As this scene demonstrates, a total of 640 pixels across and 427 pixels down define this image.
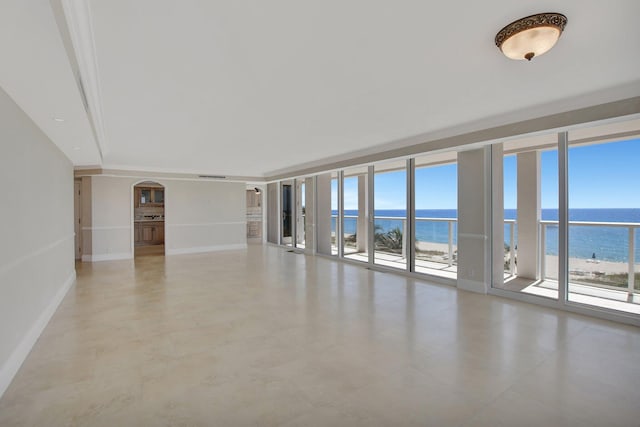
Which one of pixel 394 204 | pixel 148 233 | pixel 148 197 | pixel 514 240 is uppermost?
pixel 148 197

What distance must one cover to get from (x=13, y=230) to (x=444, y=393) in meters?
3.78

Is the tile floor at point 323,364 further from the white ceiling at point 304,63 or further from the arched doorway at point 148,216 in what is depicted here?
the arched doorway at point 148,216

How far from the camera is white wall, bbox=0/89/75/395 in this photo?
250cm

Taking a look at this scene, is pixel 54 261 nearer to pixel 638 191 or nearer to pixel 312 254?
pixel 312 254

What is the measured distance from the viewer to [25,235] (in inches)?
118

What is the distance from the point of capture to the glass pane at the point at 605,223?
3922 millimetres

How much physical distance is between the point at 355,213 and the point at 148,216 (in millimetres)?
7335

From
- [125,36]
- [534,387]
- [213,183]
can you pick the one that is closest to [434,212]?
[534,387]

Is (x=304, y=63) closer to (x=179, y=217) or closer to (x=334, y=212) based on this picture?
(x=334, y=212)

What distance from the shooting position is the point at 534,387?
233cm

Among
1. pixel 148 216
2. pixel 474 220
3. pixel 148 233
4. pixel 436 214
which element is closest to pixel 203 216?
pixel 148 216

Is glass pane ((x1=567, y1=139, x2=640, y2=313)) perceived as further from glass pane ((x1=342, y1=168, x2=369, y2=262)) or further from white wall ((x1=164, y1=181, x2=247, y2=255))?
white wall ((x1=164, y1=181, x2=247, y2=255))

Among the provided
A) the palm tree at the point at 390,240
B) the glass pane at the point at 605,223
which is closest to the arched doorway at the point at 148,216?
the palm tree at the point at 390,240

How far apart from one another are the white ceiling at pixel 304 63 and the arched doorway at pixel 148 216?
6261mm
